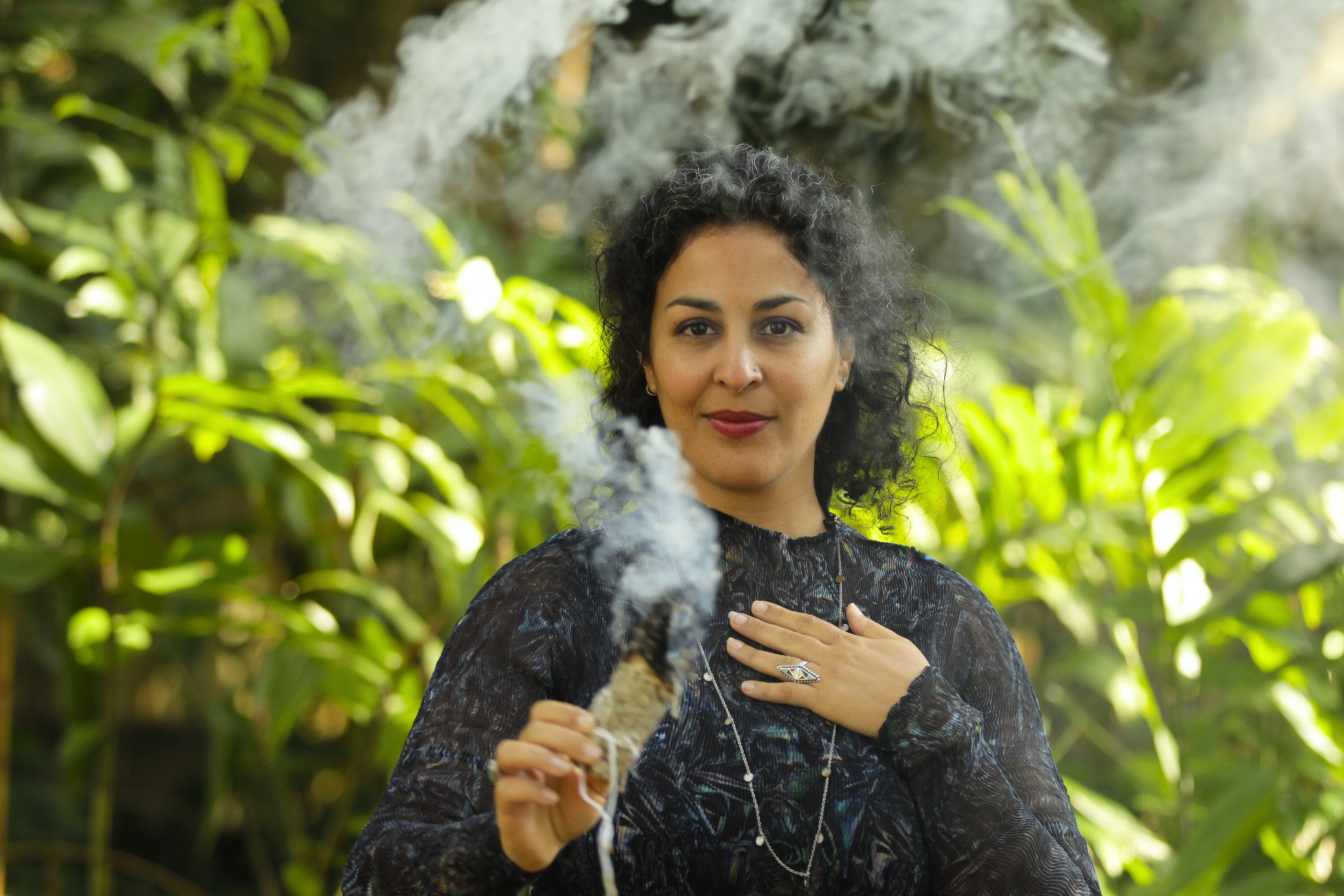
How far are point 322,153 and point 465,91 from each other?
57 cm

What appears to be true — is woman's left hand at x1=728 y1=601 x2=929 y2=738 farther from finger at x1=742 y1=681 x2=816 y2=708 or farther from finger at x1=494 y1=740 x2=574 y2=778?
finger at x1=494 y1=740 x2=574 y2=778

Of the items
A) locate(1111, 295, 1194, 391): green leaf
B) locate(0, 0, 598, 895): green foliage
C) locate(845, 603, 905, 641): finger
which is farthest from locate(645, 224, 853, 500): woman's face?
locate(1111, 295, 1194, 391): green leaf

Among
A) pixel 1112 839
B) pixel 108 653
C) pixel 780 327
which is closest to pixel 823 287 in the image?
pixel 780 327

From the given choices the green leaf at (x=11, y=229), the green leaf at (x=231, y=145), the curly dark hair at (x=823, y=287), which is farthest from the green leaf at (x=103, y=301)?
the curly dark hair at (x=823, y=287)

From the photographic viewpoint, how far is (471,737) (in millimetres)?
590

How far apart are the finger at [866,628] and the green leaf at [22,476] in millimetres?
995

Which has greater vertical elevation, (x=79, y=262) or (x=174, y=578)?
(x=79, y=262)

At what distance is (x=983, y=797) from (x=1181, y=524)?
0.74 m

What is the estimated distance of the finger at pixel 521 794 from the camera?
0.49 m

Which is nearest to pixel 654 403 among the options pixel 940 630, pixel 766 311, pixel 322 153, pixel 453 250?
pixel 766 311

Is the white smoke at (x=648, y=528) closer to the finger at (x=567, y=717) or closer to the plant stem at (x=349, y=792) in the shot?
the finger at (x=567, y=717)

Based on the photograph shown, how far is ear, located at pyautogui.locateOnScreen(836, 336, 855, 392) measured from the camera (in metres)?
0.69

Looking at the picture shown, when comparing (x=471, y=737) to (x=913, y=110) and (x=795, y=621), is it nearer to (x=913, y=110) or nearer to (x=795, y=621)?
(x=795, y=621)

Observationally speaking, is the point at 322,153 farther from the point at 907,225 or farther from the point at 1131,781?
the point at 1131,781
